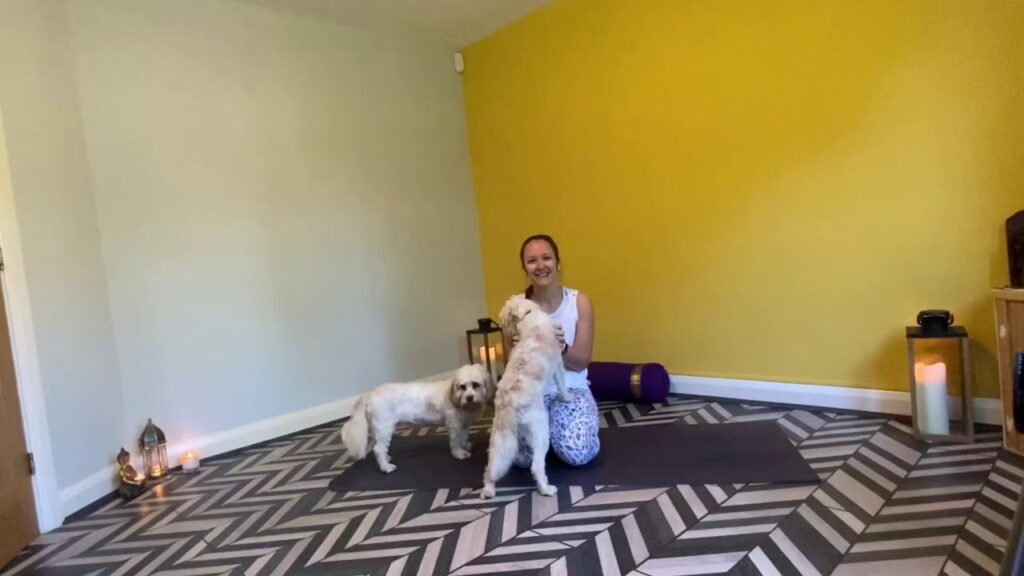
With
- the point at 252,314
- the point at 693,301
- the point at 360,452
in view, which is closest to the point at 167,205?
the point at 252,314

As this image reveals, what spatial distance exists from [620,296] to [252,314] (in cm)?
209

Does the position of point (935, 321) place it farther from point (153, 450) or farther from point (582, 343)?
point (153, 450)

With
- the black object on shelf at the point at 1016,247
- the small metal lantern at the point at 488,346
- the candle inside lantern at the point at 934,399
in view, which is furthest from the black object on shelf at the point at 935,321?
the small metal lantern at the point at 488,346

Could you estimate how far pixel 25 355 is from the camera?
2604 millimetres

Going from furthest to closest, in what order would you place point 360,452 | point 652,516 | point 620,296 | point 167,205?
point 620,296, point 167,205, point 360,452, point 652,516

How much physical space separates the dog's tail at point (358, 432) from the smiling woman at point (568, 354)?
0.68 meters

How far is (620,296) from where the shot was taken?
4.10 metres

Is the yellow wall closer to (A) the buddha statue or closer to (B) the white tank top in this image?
(B) the white tank top

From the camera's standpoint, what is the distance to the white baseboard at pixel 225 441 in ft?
9.19

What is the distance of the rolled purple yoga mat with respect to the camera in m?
3.72

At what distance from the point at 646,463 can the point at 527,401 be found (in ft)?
2.16

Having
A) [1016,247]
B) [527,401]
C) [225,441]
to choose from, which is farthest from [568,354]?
[225,441]

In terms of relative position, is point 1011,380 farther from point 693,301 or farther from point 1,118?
point 1,118

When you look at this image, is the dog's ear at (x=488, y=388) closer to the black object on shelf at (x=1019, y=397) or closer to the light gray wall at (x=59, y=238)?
the light gray wall at (x=59, y=238)
